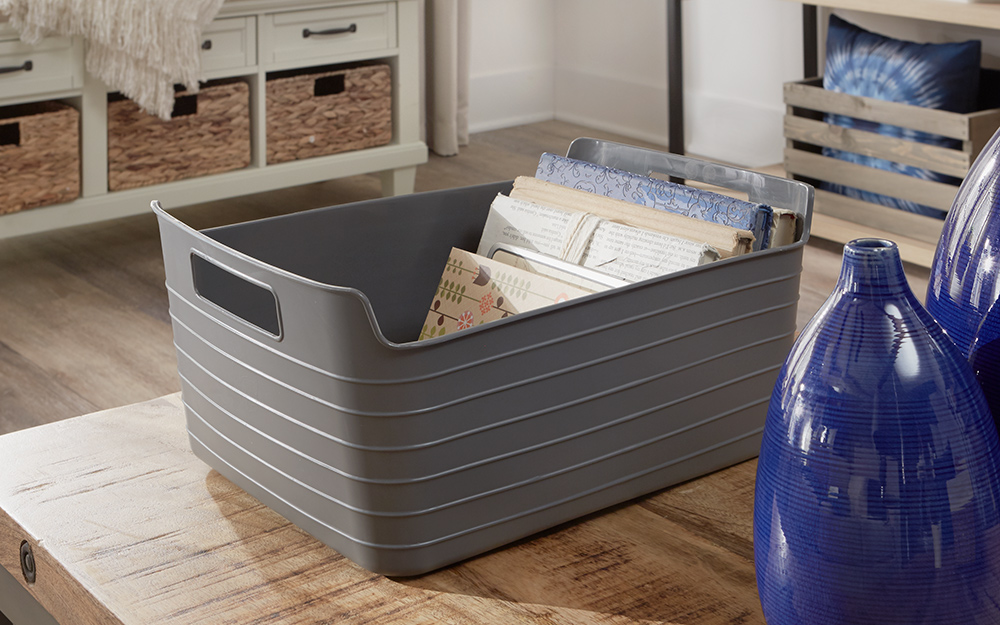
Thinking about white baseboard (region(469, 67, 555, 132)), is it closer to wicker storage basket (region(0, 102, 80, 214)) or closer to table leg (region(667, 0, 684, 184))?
table leg (region(667, 0, 684, 184))

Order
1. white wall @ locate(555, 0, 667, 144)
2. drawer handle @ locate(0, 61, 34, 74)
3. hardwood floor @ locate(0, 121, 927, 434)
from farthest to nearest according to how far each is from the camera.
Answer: white wall @ locate(555, 0, 667, 144) < drawer handle @ locate(0, 61, 34, 74) < hardwood floor @ locate(0, 121, 927, 434)

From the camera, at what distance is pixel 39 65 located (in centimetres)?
229

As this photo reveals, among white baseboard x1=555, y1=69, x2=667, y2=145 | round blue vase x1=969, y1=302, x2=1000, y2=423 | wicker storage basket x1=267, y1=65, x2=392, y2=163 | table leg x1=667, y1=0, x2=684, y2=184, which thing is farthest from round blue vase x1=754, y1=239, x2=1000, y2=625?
white baseboard x1=555, y1=69, x2=667, y2=145

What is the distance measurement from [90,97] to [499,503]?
2117 mm

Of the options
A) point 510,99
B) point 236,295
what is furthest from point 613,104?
point 236,295

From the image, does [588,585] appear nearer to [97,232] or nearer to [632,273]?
[632,273]

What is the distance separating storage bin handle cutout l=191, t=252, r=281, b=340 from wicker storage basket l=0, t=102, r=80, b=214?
6.04 ft

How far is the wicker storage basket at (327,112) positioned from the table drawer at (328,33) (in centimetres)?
5

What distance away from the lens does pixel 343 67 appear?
2.82 meters

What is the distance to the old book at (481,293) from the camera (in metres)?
0.68

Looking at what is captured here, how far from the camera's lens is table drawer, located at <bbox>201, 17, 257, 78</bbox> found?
2.51 metres

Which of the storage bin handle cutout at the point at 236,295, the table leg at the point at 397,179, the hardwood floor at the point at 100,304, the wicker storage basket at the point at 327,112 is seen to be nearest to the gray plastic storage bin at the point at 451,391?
the storage bin handle cutout at the point at 236,295

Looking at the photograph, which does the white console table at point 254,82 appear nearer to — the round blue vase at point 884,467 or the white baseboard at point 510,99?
the white baseboard at point 510,99

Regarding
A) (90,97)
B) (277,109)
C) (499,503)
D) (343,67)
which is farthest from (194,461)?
(343,67)
